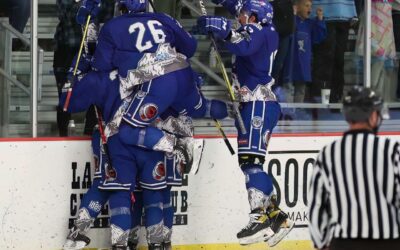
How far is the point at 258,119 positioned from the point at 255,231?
2.01 ft

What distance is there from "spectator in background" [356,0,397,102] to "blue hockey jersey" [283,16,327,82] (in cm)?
28

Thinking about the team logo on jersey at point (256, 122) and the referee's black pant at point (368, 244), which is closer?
the referee's black pant at point (368, 244)

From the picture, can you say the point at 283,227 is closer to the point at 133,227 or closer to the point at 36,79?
the point at 133,227

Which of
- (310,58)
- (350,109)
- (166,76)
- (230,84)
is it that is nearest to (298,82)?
(310,58)

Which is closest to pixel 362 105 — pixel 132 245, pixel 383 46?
pixel 132 245

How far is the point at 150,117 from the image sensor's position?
6.79m

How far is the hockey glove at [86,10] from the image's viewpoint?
698 cm

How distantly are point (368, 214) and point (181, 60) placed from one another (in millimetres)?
2441

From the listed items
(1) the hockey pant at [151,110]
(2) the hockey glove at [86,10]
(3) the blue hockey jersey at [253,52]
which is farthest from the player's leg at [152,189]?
(2) the hockey glove at [86,10]

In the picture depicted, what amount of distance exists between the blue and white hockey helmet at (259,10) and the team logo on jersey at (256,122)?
53 centimetres

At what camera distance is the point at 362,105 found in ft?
15.7

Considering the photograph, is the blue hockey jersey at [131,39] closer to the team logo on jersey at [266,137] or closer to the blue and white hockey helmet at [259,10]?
the blue and white hockey helmet at [259,10]

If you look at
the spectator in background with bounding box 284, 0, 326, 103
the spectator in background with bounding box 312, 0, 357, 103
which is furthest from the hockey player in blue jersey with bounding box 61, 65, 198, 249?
the spectator in background with bounding box 312, 0, 357, 103

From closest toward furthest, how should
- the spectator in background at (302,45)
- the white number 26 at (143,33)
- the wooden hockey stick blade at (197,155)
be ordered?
the white number 26 at (143,33)
the wooden hockey stick blade at (197,155)
the spectator in background at (302,45)
